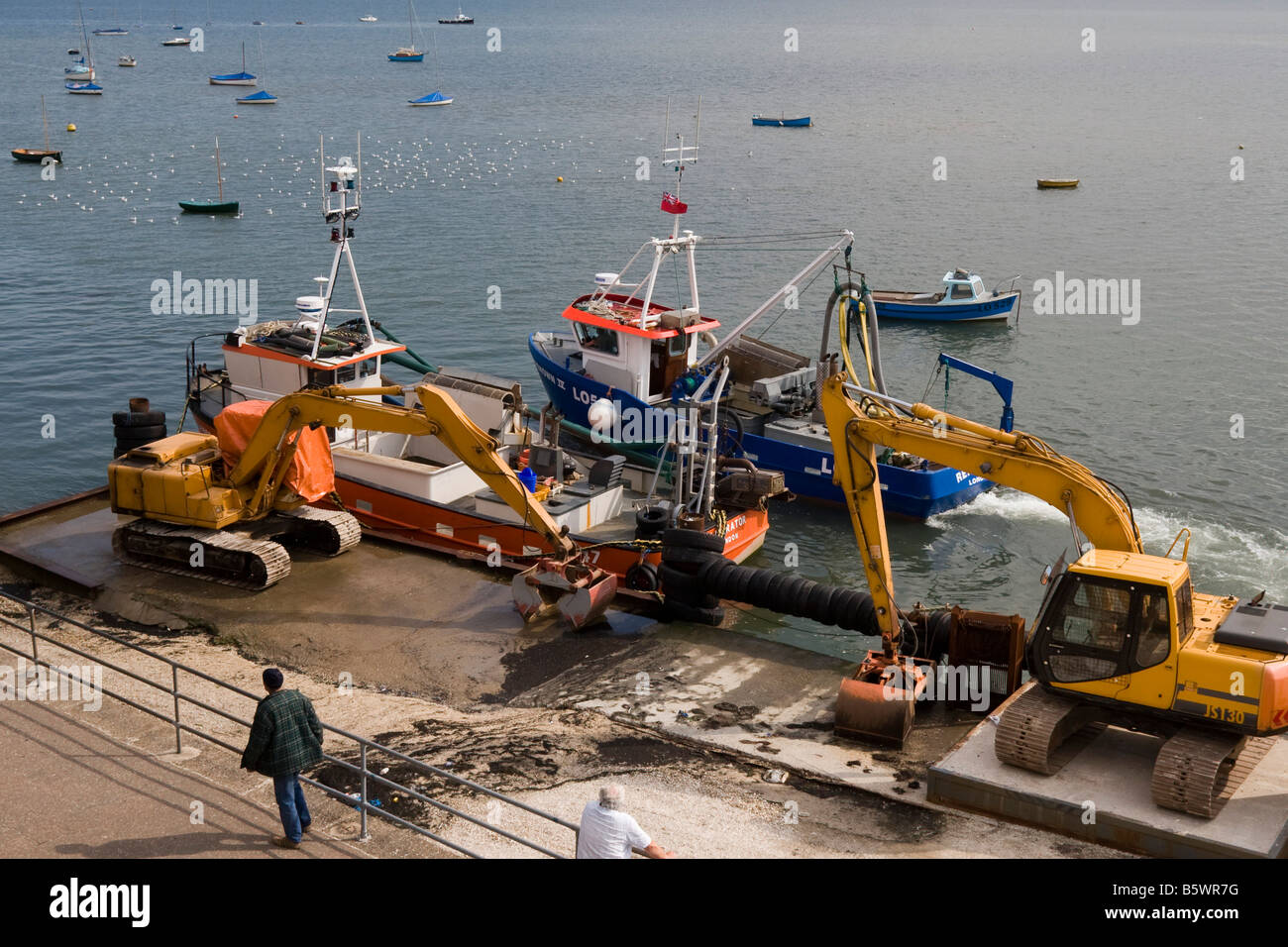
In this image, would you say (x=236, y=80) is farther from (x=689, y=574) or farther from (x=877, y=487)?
(x=877, y=487)

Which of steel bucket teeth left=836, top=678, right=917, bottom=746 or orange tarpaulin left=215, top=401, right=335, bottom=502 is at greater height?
orange tarpaulin left=215, top=401, right=335, bottom=502

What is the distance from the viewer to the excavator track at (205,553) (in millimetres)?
20109

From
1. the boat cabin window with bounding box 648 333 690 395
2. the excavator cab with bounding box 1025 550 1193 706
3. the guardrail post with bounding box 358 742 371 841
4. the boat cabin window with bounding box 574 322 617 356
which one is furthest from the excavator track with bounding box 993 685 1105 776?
the boat cabin window with bounding box 574 322 617 356

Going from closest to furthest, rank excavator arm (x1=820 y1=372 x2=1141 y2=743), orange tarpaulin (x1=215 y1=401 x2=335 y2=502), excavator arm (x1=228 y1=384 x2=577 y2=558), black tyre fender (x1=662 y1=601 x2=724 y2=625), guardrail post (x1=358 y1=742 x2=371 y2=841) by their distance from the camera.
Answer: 1. guardrail post (x1=358 y1=742 x2=371 y2=841)
2. excavator arm (x1=820 y1=372 x2=1141 y2=743)
3. excavator arm (x1=228 y1=384 x2=577 y2=558)
4. black tyre fender (x1=662 y1=601 x2=724 y2=625)
5. orange tarpaulin (x1=215 y1=401 x2=335 y2=502)

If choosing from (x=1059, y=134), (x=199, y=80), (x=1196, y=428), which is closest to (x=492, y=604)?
(x=1196, y=428)

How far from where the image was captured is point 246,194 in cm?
6184

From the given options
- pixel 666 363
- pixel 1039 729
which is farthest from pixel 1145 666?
pixel 666 363

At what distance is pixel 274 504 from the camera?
2112 cm

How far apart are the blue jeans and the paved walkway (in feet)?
0.61

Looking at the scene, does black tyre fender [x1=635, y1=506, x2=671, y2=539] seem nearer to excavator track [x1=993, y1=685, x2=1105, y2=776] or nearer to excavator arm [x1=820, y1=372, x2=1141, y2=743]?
excavator arm [x1=820, y1=372, x2=1141, y2=743]

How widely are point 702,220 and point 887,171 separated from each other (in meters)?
18.9

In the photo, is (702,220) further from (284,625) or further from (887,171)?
(284,625)

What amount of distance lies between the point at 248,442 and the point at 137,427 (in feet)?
12.7

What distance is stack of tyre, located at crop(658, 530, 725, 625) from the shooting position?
19438mm
